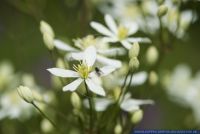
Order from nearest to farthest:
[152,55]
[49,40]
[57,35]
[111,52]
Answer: [49,40] → [111,52] → [152,55] → [57,35]

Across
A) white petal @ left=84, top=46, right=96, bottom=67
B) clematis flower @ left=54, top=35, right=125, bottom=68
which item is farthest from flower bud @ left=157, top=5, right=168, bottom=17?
white petal @ left=84, top=46, right=96, bottom=67

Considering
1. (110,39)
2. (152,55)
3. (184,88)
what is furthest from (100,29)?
(184,88)

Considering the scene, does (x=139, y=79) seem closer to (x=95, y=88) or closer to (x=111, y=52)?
(x=111, y=52)

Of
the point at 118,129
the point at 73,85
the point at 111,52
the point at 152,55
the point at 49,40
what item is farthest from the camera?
the point at 152,55

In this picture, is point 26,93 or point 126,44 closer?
point 26,93

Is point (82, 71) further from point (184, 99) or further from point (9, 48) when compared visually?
point (9, 48)

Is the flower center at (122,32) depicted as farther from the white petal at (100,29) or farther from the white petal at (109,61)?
the white petal at (109,61)

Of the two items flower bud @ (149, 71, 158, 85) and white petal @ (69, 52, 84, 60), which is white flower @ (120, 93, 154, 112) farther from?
white petal @ (69, 52, 84, 60)

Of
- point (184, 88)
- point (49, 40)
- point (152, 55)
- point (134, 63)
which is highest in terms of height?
point (49, 40)
